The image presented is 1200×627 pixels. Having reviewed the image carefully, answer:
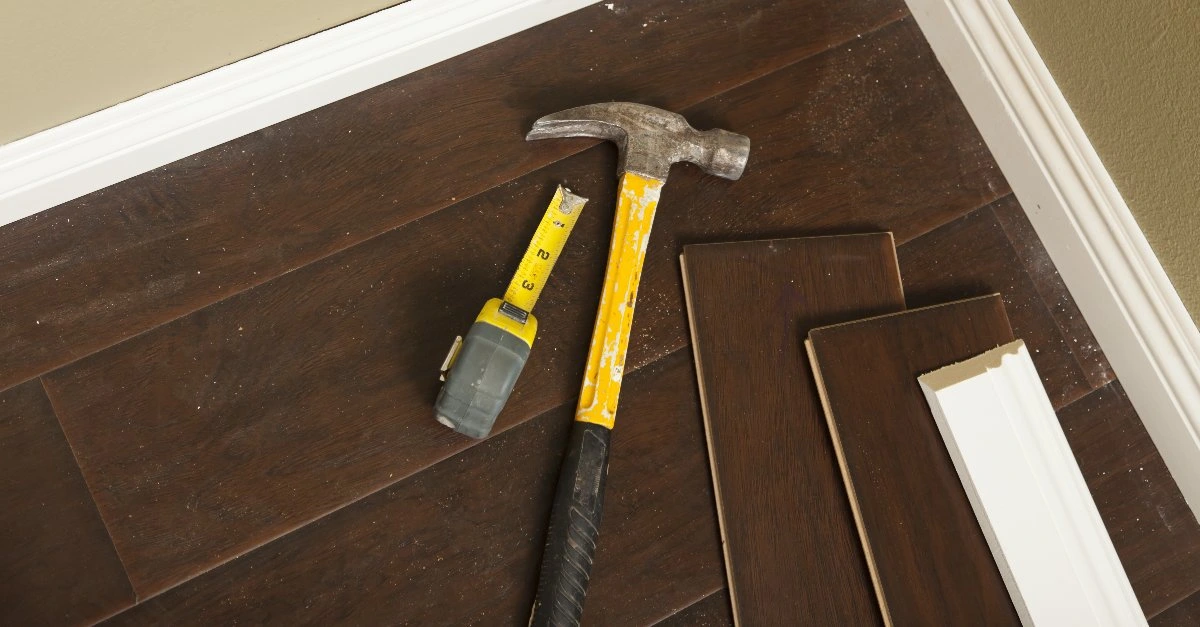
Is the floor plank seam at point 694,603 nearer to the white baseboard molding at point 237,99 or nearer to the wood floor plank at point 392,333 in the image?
the wood floor plank at point 392,333

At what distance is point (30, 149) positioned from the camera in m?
1.14

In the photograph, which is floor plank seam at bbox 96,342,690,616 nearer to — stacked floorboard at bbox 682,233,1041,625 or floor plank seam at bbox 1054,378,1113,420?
stacked floorboard at bbox 682,233,1041,625

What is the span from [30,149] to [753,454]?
3.64 feet

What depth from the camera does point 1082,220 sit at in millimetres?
1261

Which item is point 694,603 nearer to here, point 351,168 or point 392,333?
point 392,333

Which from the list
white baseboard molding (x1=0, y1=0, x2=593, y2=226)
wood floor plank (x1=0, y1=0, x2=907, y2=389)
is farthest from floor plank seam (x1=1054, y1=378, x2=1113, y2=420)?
white baseboard molding (x1=0, y1=0, x2=593, y2=226)

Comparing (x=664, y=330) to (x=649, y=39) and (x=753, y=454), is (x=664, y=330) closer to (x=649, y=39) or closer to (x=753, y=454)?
(x=753, y=454)

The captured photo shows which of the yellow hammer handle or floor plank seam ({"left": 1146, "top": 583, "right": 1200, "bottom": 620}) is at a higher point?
the yellow hammer handle

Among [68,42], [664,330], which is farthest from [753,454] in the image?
[68,42]

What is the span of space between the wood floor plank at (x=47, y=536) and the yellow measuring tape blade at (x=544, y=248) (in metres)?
0.65

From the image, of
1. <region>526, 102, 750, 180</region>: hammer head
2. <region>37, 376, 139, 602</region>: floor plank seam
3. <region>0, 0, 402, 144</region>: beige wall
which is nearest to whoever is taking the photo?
<region>0, 0, 402, 144</region>: beige wall

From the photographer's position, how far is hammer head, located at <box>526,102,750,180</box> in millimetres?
1204

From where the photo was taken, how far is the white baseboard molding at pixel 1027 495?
113 centimetres

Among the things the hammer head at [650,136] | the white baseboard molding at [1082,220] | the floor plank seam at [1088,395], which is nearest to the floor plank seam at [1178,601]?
the white baseboard molding at [1082,220]
